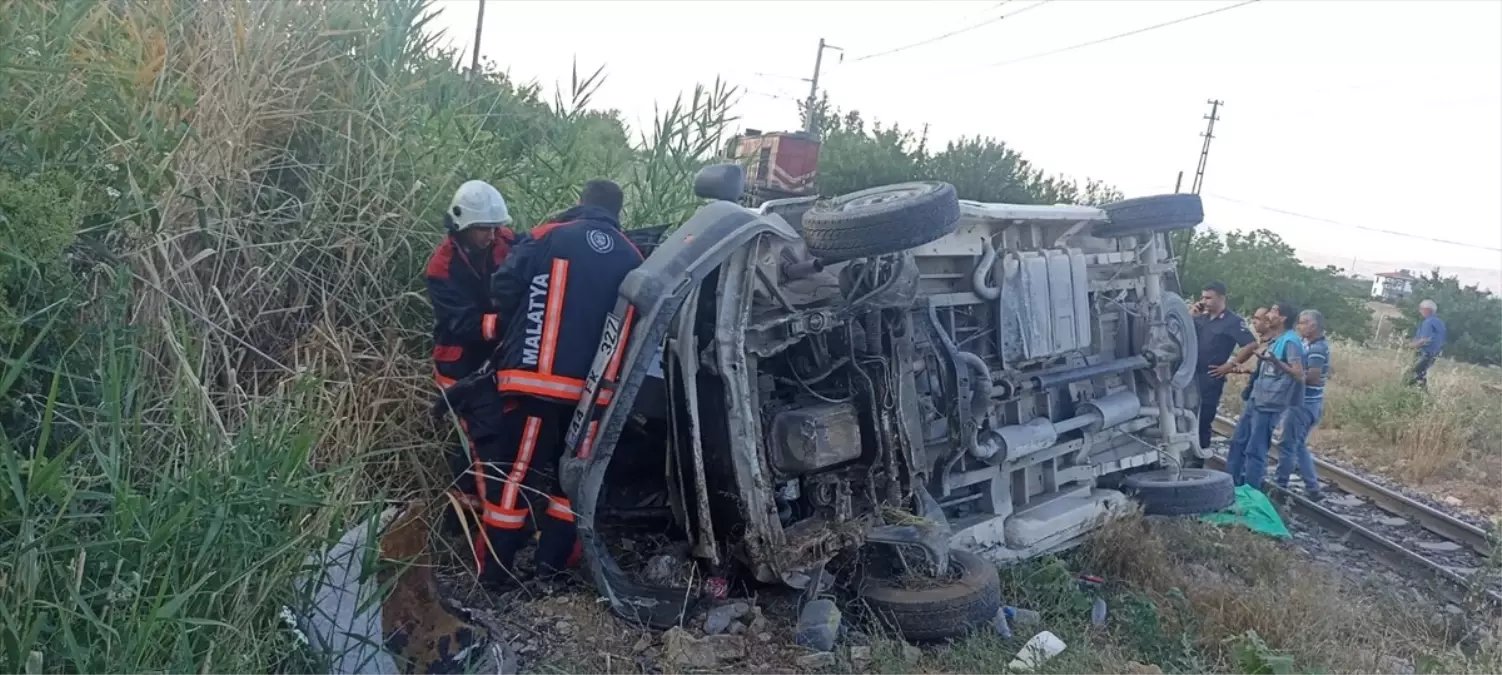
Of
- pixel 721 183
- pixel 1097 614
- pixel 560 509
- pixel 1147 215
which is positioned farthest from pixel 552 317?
pixel 1147 215

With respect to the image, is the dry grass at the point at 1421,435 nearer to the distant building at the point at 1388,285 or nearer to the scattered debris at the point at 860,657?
the scattered debris at the point at 860,657

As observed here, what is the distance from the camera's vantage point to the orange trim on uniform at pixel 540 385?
3.41 m

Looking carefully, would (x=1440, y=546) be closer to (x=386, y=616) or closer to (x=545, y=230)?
(x=545, y=230)

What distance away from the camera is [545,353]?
3420 mm

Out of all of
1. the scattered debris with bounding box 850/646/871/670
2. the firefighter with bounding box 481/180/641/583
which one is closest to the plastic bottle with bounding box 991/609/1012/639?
the scattered debris with bounding box 850/646/871/670

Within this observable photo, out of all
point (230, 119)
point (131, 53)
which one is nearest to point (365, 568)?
point (230, 119)

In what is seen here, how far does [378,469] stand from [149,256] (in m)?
0.99

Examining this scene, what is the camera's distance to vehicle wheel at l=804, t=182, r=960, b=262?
3.67 meters

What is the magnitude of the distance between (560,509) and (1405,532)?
609 centimetres

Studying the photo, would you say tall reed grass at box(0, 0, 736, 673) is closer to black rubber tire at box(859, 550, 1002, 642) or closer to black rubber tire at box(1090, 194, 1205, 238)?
black rubber tire at box(859, 550, 1002, 642)

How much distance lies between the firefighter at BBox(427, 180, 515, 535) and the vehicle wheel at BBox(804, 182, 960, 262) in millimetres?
1161

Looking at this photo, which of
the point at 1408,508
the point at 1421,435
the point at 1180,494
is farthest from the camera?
the point at 1421,435

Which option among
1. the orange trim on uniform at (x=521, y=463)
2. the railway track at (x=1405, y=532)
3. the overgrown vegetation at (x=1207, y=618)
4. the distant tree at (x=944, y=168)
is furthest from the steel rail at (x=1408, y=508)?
the distant tree at (x=944, y=168)

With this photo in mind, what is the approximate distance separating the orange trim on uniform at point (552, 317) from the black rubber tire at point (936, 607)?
4.68ft
